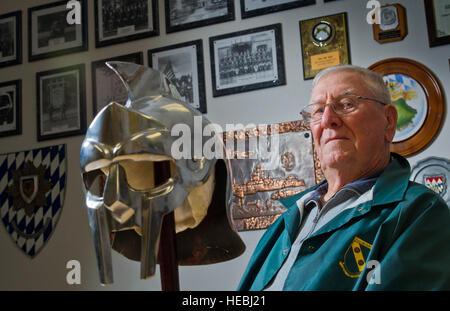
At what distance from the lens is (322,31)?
138 inches

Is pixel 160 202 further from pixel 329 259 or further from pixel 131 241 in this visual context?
pixel 329 259

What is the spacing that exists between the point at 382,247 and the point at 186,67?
2.61 m

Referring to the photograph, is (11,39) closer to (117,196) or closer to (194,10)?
(194,10)

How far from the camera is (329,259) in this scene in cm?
152

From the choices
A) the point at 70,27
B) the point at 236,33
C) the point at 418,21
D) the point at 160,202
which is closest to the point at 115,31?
the point at 70,27

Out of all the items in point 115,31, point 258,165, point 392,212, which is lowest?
point 392,212

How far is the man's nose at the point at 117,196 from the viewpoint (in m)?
1.08

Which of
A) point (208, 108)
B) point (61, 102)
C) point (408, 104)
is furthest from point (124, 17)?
point (408, 104)

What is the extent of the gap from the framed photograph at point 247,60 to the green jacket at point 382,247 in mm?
1912

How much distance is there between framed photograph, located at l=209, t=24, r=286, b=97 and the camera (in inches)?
142

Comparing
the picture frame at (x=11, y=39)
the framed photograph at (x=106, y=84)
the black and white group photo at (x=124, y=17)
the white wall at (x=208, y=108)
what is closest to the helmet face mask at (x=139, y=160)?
the white wall at (x=208, y=108)

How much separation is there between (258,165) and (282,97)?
18.4 inches

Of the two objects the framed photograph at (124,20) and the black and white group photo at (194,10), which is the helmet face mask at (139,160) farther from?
the framed photograph at (124,20)

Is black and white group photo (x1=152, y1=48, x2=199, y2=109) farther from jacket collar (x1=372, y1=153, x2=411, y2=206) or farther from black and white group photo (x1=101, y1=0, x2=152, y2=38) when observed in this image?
jacket collar (x1=372, y1=153, x2=411, y2=206)
